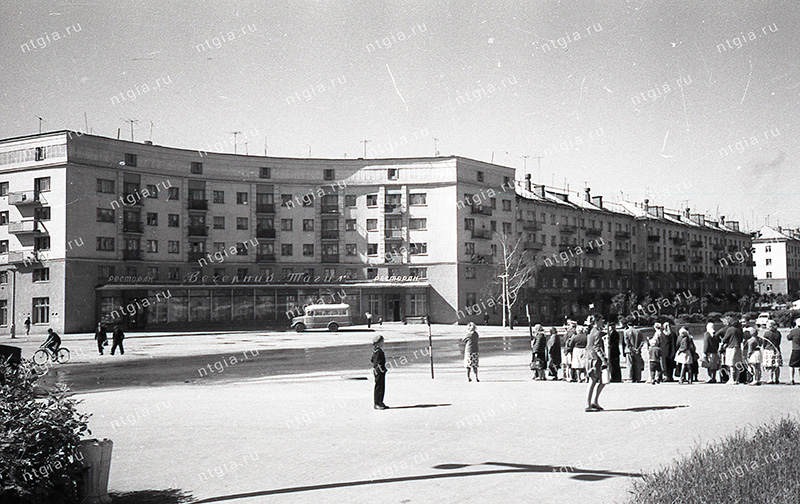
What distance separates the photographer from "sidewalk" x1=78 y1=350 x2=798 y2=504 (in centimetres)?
798

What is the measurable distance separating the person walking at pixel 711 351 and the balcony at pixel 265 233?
2159 inches

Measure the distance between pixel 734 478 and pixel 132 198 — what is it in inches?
2411

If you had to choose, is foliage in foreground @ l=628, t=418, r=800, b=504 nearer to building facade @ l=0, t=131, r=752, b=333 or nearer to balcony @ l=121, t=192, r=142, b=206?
building facade @ l=0, t=131, r=752, b=333

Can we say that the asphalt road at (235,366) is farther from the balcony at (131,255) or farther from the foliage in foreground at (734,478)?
Result: the balcony at (131,255)

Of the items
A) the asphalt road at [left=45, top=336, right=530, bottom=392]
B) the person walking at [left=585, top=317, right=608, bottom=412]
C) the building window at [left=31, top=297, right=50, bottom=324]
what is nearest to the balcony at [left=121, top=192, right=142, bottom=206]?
the building window at [left=31, top=297, right=50, bottom=324]

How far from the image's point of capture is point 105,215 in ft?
197

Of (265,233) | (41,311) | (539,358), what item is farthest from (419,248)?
(539,358)

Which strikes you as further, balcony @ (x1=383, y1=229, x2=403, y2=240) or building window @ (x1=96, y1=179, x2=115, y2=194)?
balcony @ (x1=383, y1=229, x2=403, y2=240)

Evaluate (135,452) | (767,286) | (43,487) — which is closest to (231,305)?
(135,452)

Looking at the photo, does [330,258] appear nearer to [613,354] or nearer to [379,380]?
[613,354]

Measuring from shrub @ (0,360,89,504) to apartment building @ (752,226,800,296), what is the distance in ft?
446

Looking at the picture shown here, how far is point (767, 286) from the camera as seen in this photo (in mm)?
125438

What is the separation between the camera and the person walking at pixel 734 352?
1752cm

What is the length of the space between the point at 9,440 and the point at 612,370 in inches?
615
